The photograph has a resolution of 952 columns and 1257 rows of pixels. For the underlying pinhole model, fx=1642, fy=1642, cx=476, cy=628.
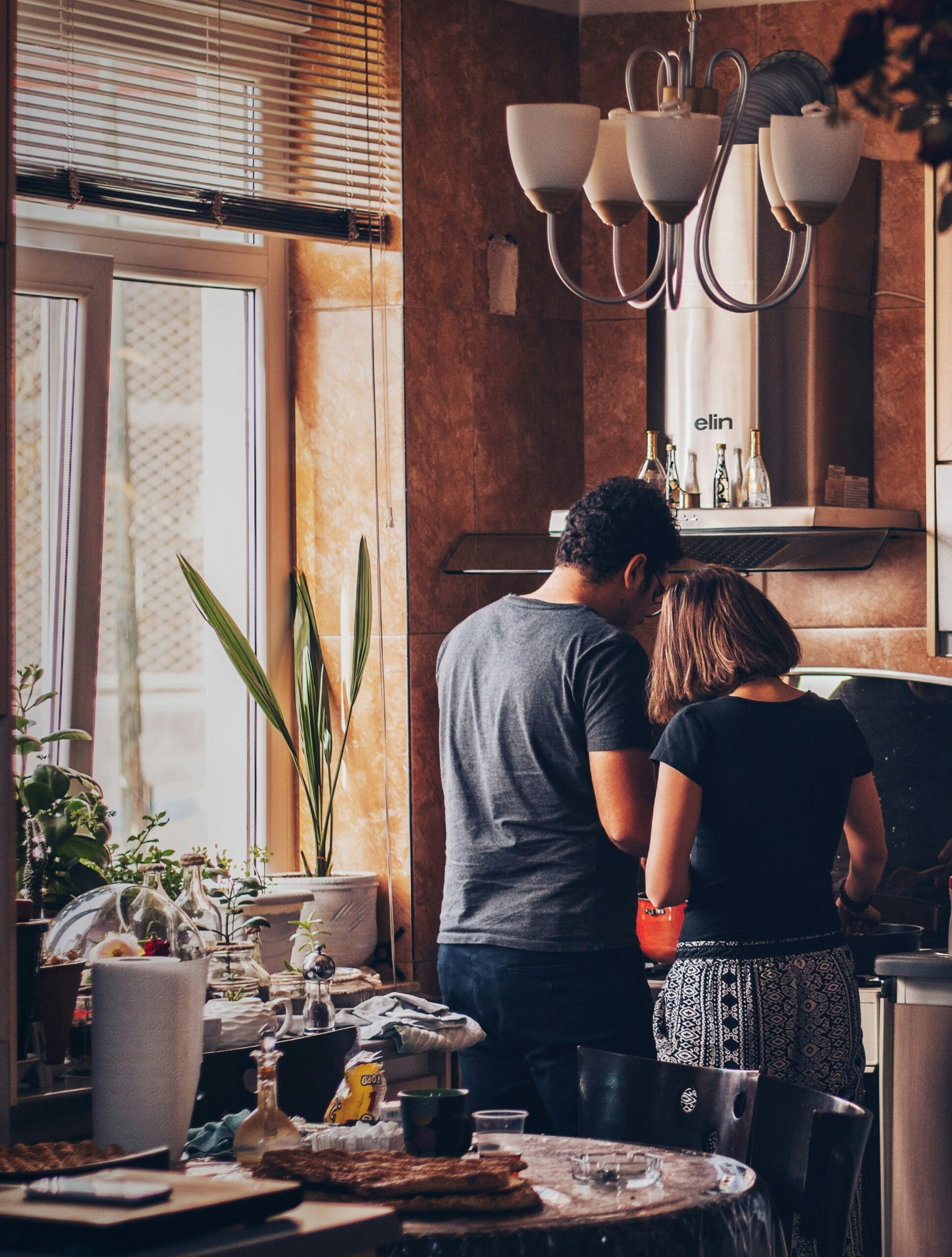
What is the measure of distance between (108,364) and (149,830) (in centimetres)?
97

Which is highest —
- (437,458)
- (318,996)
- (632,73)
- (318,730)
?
(632,73)

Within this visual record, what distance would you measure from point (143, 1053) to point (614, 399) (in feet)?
8.02

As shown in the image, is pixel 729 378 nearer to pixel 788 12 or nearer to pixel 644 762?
pixel 788 12

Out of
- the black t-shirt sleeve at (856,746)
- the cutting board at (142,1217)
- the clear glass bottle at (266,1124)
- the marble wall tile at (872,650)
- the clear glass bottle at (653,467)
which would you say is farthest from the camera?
the marble wall tile at (872,650)

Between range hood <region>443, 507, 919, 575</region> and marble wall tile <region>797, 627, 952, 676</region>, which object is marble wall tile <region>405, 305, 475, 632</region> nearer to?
range hood <region>443, 507, 919, 575</region>

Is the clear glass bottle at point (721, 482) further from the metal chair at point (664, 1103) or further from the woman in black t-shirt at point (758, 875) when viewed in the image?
the metal chair at point (664, 1103)

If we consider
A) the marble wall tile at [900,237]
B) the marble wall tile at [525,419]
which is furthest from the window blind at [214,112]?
the marble wall tile at [900,237]

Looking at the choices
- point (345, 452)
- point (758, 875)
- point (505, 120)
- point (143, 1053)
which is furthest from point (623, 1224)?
point (505, 120)

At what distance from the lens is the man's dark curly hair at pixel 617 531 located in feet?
8.36

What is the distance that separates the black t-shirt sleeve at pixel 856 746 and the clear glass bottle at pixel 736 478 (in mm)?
1076

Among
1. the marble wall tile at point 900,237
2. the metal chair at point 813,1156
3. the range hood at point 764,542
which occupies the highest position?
the marble wall tile at point 900,237

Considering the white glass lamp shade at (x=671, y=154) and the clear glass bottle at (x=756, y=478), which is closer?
the white glass lamp shade at (x=671, y=154)

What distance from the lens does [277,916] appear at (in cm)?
338

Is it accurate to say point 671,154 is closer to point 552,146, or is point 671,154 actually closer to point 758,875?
point 552,146
